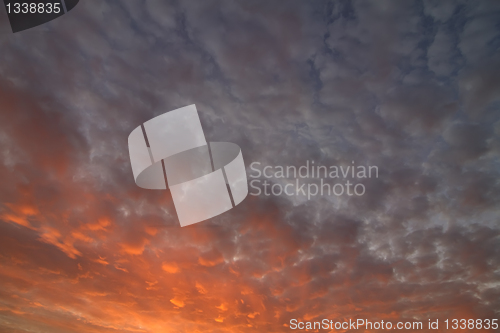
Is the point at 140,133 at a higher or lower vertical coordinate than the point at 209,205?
higher

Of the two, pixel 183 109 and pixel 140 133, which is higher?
pixel 183 109

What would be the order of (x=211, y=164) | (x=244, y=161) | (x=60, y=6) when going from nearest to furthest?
(x=60, y=6) < (x=211, y=164) < (x=244, y=161)

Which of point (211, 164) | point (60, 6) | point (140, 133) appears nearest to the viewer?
point (60, 6)

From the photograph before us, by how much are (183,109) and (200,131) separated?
208 cm

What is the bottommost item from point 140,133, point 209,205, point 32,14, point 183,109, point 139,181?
point 209,205

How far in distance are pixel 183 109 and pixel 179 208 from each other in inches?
366

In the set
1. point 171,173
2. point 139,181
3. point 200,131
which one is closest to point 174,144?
point 200,131

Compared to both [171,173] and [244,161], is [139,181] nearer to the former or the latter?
[171,173]

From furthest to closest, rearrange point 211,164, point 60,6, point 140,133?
point 211,164
point 140,133
point 60,6

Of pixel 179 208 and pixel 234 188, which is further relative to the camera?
pixel 179 208

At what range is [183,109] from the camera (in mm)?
21344

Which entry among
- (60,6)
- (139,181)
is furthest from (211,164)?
(60,6)

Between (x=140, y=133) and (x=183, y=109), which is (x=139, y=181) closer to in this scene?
(x=140, y=133)

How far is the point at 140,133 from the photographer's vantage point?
20.4 m
